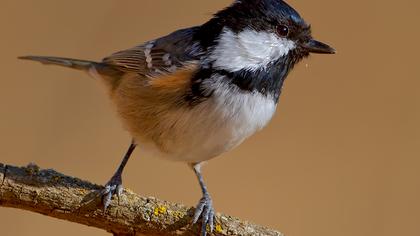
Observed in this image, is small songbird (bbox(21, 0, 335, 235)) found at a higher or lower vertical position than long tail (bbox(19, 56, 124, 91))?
lower

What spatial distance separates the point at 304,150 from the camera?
353cm

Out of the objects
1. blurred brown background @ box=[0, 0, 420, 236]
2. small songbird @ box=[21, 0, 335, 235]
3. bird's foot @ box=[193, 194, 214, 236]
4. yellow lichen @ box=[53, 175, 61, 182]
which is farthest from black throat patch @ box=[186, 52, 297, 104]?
blurred brown background @ box=[0, 0, 420, 236]

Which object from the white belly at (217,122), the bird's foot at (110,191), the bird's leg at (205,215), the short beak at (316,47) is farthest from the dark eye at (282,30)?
the bird's foot at (110,191)

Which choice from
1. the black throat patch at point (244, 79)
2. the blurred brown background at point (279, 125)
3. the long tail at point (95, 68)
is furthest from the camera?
the blurred brown background at point (279, 125)

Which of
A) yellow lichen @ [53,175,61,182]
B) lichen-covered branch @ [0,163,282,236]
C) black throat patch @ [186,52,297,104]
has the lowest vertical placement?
lichen-covered branch @ [0,163,282,236]

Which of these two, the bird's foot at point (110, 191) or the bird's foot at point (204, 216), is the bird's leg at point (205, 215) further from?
the bird's foot at point (110, 191)

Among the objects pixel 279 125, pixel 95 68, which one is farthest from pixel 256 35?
pixel 279 125

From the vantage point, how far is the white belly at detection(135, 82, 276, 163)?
2.47 meters

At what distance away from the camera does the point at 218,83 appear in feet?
8.07

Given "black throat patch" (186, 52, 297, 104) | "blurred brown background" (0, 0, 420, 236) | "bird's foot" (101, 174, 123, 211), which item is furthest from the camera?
"blurred brown background" (0, 0, 420, 236)

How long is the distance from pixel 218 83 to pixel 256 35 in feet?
0.74

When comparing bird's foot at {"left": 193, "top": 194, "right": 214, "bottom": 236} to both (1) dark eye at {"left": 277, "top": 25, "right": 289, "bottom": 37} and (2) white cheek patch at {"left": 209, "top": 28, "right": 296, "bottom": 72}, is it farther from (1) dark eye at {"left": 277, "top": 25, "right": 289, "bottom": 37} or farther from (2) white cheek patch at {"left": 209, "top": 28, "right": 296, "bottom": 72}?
(1) dark eye at {"left": 277, "top": 25, "right": 289, "bottom": 37}

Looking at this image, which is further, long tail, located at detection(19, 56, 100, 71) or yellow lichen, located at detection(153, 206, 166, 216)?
long tail, located at detection(19, 56, 100, 71)

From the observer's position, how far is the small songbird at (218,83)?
2.48 metres
